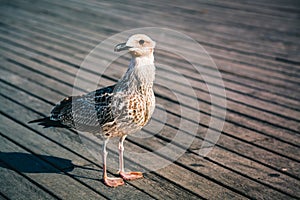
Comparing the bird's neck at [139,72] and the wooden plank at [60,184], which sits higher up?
the bird's neck at [139,72]

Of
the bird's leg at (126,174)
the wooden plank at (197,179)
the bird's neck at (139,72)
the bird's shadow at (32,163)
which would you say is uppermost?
the bird's neck at (139,72)

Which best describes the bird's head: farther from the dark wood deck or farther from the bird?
the dark wood deck

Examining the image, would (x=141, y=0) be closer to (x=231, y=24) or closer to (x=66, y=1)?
(x=66, y=1)

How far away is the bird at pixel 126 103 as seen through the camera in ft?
11.3

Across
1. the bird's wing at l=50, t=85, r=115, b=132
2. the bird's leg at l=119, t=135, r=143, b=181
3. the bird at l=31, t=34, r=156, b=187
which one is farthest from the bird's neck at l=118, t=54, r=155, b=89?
the bird's leg at l=119, t=135, r=143, b=181

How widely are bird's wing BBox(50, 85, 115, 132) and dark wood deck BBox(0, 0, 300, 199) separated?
1.33 feet

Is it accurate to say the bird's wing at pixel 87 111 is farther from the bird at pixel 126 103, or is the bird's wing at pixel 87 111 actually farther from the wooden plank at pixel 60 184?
the wooden plank at pixel 60 184

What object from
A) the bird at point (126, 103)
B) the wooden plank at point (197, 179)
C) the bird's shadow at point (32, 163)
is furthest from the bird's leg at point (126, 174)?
the bird's shadow at point (32, 163)

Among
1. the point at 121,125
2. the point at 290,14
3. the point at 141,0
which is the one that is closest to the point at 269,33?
the point at 290,14

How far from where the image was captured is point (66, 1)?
10617 mm

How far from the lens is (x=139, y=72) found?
349 cm

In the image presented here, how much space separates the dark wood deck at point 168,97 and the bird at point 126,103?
42 centimetres

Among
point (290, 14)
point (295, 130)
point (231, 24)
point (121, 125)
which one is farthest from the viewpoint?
point (290, 14)

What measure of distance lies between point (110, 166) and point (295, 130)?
2066mm
